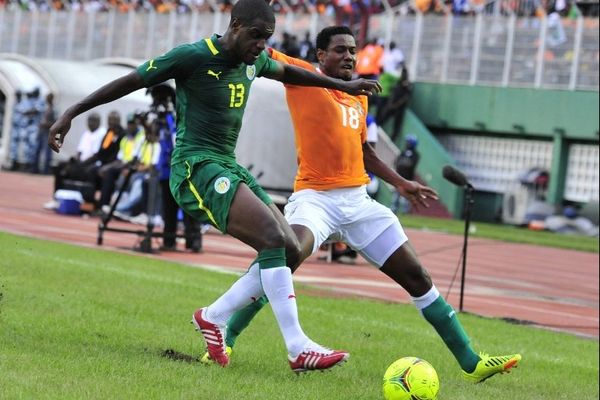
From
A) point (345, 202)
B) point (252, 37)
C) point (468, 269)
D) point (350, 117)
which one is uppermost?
point (252, 37)

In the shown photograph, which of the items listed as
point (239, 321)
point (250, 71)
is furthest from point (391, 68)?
point (250, 71)

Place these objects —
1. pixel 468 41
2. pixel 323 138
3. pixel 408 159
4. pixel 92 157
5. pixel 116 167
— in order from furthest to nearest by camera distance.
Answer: pixel 468 41 → pixel 408 159 → pixel 92 157 → pixel 116 167 → pixel 323 138

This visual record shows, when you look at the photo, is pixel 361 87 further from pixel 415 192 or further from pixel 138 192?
pixel 138 192

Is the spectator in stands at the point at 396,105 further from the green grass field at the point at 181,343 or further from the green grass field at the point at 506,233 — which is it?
the green grass field at the point at 181,343

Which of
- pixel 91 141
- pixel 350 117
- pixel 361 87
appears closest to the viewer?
pixel 361 87

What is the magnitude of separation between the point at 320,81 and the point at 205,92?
87cm

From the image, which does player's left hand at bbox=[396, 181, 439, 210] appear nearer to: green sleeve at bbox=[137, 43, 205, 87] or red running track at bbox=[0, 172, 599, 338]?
green sleeve at bbox=[137, 43, 205, 87]

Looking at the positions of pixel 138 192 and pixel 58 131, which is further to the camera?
pixel 138 192

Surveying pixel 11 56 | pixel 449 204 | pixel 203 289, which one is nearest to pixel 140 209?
pixel 203 289

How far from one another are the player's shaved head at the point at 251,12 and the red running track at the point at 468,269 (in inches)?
260

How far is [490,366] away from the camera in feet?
28.5

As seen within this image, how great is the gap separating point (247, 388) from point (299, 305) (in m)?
4.95

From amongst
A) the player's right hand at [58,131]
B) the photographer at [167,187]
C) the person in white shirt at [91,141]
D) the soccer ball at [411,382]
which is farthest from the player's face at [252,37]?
the person in white shirt at [91,141]

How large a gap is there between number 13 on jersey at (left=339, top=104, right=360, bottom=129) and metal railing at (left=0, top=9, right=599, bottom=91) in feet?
78.0
